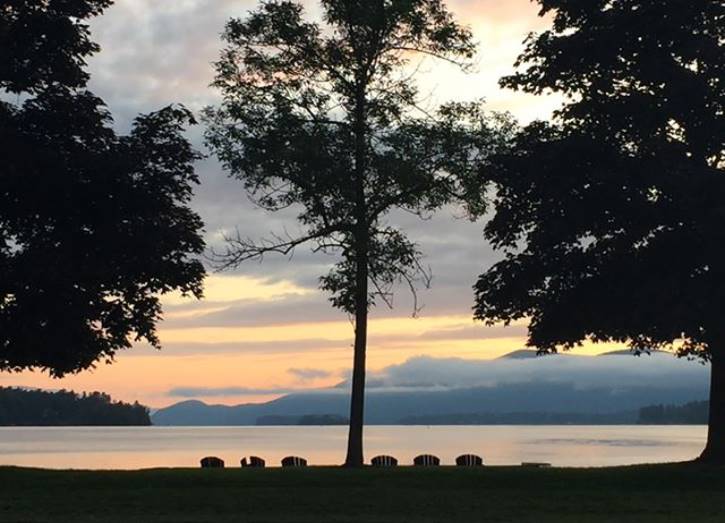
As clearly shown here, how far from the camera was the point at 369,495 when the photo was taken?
32719mm

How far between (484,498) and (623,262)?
41.9 ft

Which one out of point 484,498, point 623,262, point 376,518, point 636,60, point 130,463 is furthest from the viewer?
point 130,463

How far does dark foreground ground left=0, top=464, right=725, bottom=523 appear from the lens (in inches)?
1084

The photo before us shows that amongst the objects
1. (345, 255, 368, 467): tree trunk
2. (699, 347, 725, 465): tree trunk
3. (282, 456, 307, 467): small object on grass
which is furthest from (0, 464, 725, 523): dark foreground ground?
(282, 456, 307, 467): small object on grass

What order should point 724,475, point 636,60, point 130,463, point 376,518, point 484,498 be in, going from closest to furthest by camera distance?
point 376,518 < point 484,498 < point 724,475 < point 636,60 < point 130,463

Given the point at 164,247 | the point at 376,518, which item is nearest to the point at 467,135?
the point at 164,247

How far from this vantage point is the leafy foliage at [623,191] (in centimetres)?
3928

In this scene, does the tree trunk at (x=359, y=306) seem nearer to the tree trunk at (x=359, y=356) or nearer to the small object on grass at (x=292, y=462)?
the tree trunk at (x=359, y=356)

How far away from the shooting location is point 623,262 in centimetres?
4116

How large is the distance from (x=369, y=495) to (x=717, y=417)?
16.9 metres

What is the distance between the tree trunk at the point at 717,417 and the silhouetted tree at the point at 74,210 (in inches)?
789

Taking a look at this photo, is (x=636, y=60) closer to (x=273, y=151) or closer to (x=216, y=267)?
(x=273, y=151)

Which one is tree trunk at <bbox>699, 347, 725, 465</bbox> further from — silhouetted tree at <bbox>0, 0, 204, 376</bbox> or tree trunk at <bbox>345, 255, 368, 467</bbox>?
silhouetted tree at <bbox>0, 0, 204, 376</bbox>

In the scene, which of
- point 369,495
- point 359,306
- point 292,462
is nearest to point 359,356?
point 359,306
